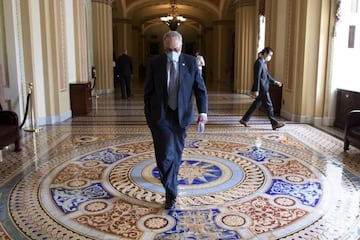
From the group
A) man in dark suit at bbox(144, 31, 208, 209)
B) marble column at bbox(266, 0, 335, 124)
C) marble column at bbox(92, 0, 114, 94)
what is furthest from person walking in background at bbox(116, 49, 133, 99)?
man in dark suit at bbox(144, 31, 208, 209)

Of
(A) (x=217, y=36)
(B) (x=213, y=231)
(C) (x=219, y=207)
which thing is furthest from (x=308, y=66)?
(A) (x=217, y=36)

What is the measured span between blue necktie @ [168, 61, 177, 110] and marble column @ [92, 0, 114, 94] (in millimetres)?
10606

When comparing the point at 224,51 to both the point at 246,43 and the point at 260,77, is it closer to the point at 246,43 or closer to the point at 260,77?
the point at 246,43

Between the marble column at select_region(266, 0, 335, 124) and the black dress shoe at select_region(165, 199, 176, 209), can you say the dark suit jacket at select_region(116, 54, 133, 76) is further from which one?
the black dress shoe at select_region(165, 199, 176, 209)

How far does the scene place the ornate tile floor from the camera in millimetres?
2725

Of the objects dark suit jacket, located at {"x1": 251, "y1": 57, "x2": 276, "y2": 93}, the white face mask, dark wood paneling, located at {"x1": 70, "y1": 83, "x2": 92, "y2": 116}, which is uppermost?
the white face mask

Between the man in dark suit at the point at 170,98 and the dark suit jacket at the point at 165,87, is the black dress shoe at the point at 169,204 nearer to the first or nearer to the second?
the man in dark suit at the point at 170,98

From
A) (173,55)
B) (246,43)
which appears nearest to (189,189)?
(173,55)

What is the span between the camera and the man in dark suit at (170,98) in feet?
9.47

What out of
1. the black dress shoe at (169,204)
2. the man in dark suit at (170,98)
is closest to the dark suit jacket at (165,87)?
the man in dark suit at (170,98)

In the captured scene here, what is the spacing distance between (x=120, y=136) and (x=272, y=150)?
2.46m

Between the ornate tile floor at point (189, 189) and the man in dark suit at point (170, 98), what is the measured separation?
0.44 metres

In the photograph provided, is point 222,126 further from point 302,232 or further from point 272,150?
point 302,232

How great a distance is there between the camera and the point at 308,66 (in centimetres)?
685
